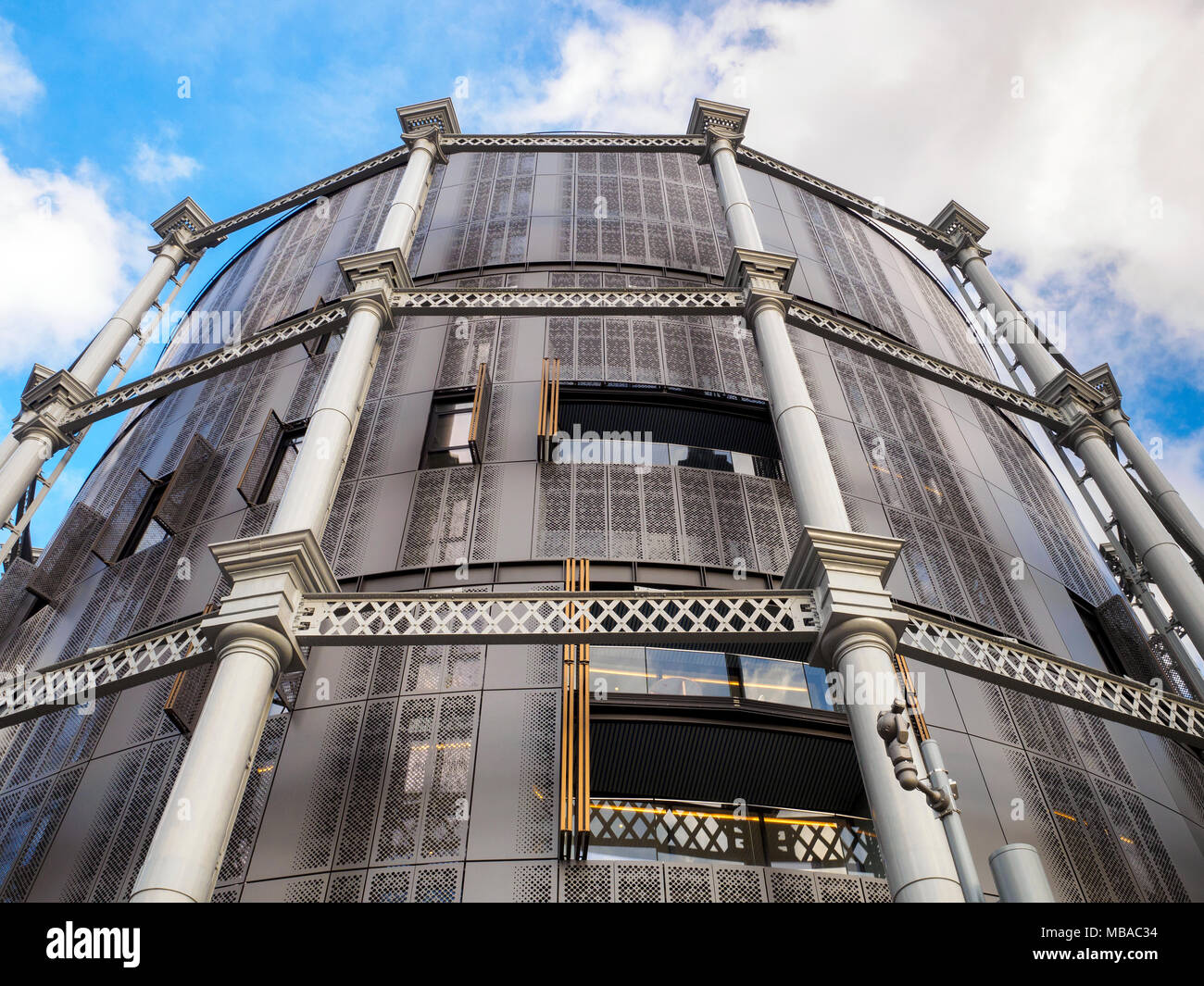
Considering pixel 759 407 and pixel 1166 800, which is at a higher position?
pixel 759 407

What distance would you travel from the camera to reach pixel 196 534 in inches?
704

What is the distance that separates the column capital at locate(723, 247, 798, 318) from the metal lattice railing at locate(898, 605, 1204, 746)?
625cm

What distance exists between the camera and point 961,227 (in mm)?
24141

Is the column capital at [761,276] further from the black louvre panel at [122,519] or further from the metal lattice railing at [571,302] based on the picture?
the black louvre panel at [122,519]

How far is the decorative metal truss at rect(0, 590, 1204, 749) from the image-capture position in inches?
401

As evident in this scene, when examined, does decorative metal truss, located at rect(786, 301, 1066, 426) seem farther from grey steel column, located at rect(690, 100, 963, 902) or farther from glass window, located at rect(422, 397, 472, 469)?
glass window, located at rect(422, 397, 472, 469)

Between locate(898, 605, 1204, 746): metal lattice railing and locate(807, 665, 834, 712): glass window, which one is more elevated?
locate(807, 665, 834, 712): glass window

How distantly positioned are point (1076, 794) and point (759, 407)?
913cm

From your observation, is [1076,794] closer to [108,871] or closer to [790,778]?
[790,778]

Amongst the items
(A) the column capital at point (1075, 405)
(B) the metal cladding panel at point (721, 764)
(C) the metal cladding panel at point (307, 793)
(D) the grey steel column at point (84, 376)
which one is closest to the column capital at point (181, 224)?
(D) the grey steel column at point (84, 376)

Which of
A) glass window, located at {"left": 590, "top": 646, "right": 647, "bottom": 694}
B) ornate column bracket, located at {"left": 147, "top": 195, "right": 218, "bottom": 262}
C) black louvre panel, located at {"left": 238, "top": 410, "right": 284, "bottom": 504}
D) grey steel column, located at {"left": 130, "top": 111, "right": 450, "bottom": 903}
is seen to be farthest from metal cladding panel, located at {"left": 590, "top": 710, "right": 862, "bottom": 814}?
ornate column bracket, located at {"left": 147, "top": 195, "right": 218, "bottom": 262}

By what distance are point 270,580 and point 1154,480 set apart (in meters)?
17.1

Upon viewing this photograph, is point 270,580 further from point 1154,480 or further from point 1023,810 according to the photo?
point 1154,480
